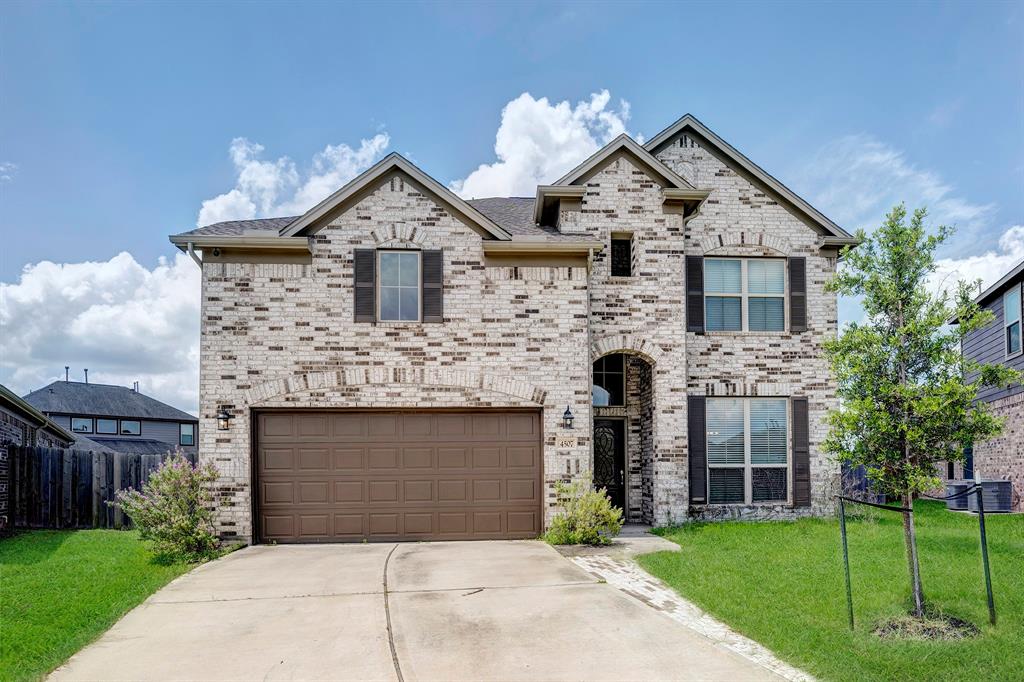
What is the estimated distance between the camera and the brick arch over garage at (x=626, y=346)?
13.4 metres

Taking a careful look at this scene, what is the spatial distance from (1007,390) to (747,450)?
805 cm

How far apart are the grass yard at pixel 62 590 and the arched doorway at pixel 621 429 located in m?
7.90

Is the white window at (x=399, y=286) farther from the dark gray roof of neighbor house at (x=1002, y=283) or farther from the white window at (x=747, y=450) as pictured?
the dark gray roof of neighbor house at (x=1002, y=283)

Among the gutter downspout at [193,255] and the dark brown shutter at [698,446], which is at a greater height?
the gutter downspout at [193,255]

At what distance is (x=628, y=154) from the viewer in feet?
45.0

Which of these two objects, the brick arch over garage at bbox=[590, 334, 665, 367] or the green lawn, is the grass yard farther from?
the brick arch over garage at bbox=[590, 334, 665, 367]

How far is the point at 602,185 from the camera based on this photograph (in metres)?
13.7

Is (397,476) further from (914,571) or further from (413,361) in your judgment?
(914,571)

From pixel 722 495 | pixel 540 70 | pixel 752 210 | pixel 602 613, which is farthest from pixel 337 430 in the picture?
pixel 752 210

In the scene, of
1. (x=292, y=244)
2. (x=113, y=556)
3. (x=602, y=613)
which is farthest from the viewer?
(x=292, y=244)

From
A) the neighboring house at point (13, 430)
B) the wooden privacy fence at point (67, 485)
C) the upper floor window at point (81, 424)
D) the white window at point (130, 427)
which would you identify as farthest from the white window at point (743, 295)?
the white window at point (130, 427)

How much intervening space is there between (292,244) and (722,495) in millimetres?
9164

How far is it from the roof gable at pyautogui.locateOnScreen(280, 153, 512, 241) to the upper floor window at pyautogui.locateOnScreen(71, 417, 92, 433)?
3028 centimetres

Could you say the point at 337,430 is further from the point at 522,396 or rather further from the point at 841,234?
the point at 841,234
